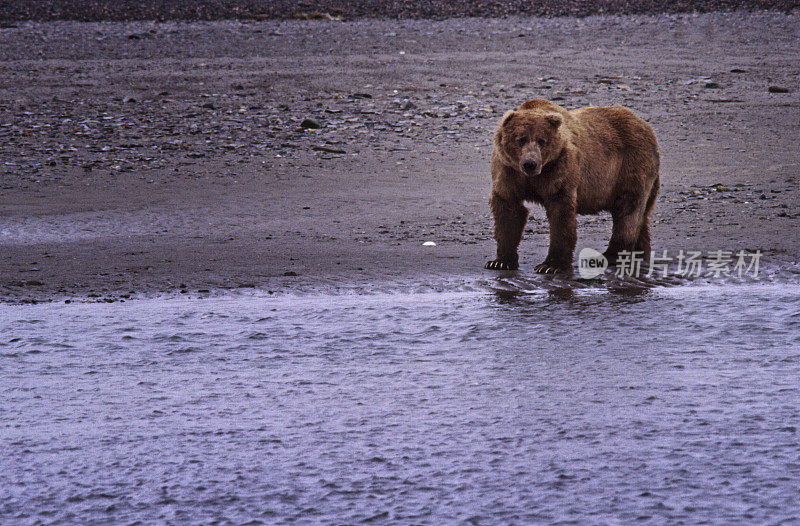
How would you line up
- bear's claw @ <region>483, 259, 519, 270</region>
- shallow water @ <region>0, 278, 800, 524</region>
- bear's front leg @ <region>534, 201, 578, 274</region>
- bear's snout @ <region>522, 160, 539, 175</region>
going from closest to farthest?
1. shallow water @ <region>0, 278, 800, 524</region>
2. bear's snout @ <region>522, 160, 539, 175</region>
3. bear's front leg @ <region>534, 201, 578, 274</region>
4. bear's claw @ <region>483, 259, 519, 270</region>

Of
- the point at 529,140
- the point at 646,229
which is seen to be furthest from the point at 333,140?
the point at 529,140

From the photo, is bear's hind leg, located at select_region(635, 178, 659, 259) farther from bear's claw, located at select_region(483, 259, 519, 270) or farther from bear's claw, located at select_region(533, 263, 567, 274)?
bear's claw, located at select_region(483, 259, 519, 270)

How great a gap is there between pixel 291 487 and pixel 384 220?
4.64 metres

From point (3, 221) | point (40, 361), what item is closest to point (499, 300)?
point (40, 361)

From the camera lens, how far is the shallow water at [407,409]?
3398mm

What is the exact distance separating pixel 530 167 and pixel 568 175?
447 mm

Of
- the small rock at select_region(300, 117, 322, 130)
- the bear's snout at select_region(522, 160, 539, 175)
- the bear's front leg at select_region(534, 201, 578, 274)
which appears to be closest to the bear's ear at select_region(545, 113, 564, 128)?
the bear's snout at select_region(522, 160, 539, 175)

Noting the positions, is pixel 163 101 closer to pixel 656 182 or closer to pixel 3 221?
pixel 3 221

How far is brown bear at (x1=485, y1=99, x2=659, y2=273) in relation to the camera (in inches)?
242

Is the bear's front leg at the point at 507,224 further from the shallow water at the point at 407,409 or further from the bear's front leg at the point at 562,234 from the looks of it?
the shallow water at the point at 407,409

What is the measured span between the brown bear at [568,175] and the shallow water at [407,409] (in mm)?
576

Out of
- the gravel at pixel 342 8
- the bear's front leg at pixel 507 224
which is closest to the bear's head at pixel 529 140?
the bear's front leg at pixel 507 224

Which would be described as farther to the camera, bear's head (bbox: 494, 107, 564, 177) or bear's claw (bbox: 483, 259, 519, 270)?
bear's claw (bbox: 483, 259, 519, 270)

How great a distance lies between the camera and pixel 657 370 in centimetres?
460
